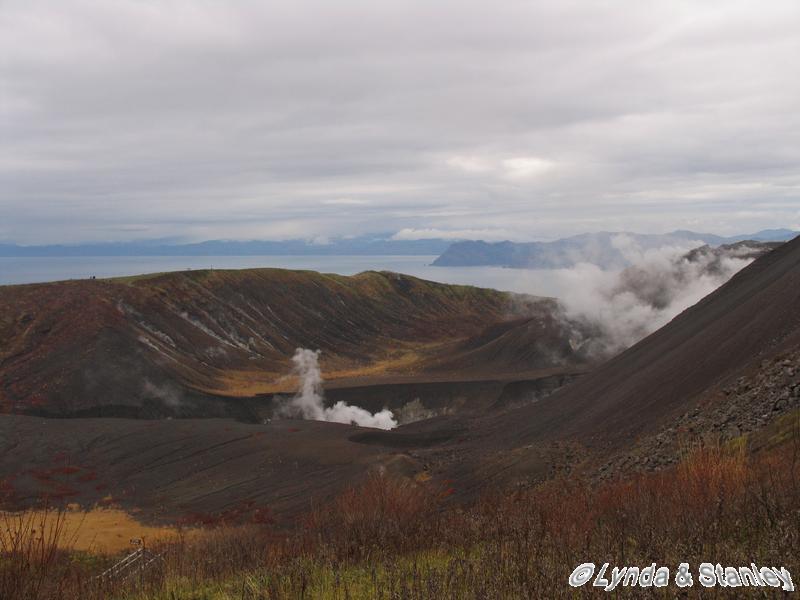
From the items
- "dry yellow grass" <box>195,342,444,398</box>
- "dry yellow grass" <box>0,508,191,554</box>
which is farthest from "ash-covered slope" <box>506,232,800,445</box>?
"dry yellow grass" <box>195,342,444,398</box>

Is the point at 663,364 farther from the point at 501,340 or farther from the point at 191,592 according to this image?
the point at 501,340

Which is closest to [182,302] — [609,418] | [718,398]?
[609,418]

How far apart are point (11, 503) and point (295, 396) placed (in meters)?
39.9

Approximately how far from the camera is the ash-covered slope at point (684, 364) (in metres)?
23.3

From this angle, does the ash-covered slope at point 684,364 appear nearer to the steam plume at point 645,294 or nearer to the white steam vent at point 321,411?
the white steam vent at point 321,411

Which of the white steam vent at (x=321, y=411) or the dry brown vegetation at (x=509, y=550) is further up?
the dry brown vegetation at (x=509, y=550)

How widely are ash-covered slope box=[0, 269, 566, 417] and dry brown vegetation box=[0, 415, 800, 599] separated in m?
59.9

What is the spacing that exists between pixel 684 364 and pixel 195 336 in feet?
233

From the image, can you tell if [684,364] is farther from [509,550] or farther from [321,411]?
[321,411]

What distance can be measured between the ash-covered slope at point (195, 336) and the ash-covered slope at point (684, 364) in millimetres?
42944

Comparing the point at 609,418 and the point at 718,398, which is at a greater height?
the point at 718,398

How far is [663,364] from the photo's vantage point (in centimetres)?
2923

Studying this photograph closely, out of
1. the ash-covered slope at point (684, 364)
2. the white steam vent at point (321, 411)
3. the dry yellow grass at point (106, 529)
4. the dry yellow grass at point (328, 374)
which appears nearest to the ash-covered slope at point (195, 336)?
the dry yellow grass at point (328, 374)

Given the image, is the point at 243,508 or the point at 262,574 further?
the point at 243,508
